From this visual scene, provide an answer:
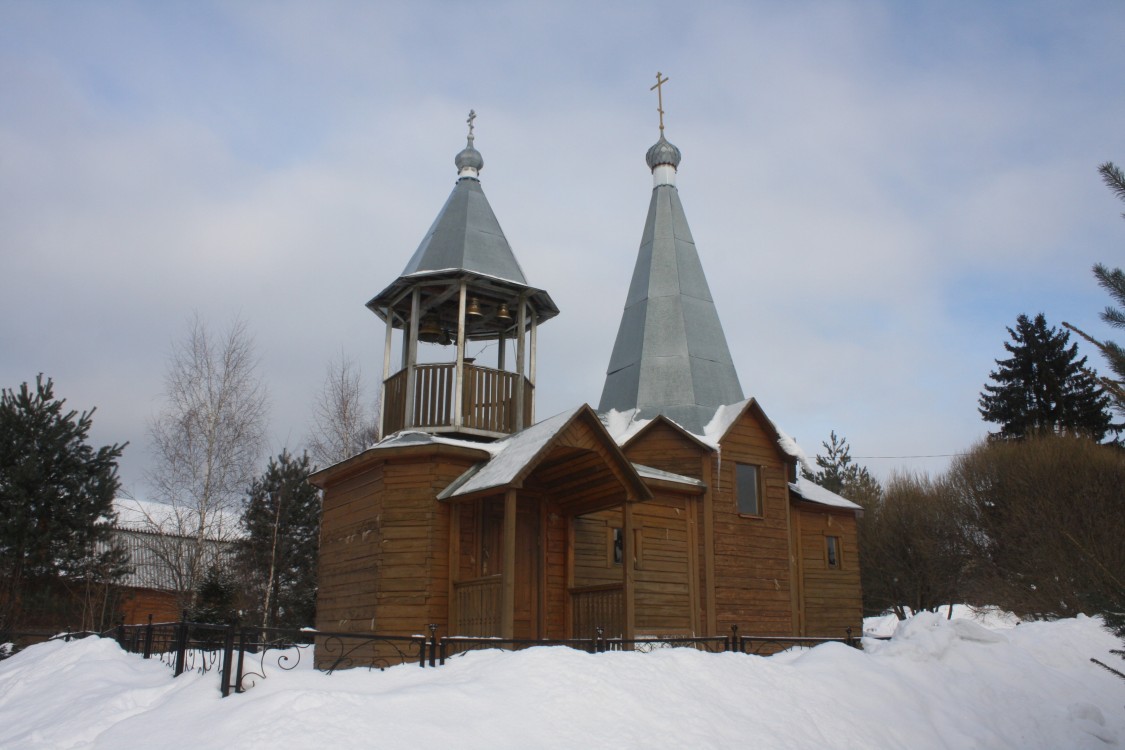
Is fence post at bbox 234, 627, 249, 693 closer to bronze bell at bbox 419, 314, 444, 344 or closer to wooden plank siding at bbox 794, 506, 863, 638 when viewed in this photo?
bronze bell at bbox 419, 314, 444, 344

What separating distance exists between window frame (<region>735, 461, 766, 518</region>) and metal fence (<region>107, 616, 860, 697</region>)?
2500mm

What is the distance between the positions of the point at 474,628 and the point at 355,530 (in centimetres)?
308

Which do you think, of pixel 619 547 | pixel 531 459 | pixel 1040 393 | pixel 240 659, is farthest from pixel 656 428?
pixel 1040 393

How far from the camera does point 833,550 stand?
62.9 ft

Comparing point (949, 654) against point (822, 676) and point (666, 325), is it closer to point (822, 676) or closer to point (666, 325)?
point (822, 676)

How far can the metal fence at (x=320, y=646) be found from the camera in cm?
793

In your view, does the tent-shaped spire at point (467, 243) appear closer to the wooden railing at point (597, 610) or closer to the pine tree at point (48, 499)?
the wooden railing at point (597, 610)

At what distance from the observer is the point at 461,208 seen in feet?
53.7

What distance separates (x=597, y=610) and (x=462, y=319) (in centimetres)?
517

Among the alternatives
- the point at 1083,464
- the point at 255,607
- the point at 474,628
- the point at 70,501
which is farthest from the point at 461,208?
the point at 1083,464

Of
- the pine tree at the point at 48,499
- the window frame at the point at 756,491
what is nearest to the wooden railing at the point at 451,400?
the window frame at the point at 756,491

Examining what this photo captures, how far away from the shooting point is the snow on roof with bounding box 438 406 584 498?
1159cm

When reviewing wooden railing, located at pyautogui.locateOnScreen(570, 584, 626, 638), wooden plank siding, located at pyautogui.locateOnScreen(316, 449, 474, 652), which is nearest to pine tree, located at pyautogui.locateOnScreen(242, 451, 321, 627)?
wooden plank siding, located at pyautogui.locateOnScreen(316, 449, 474, 652)

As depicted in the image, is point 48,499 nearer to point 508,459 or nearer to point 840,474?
point 508,459
